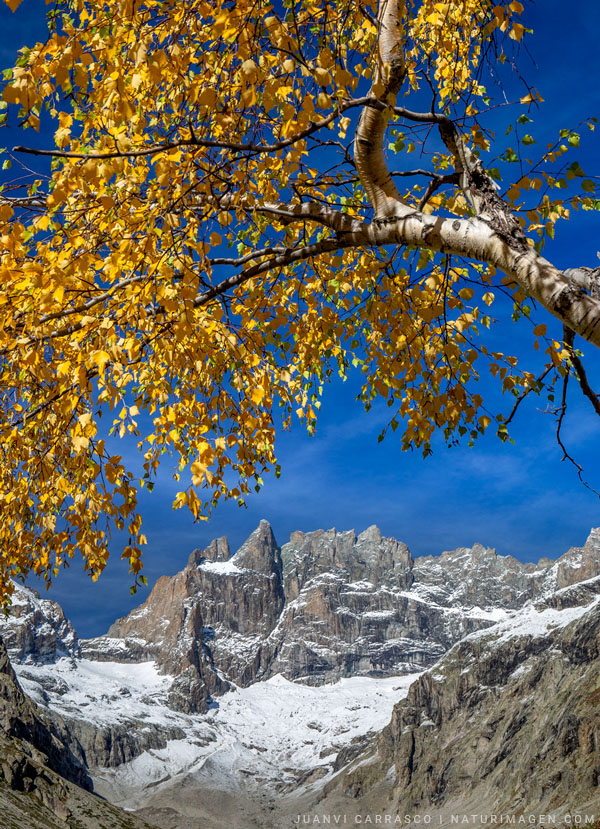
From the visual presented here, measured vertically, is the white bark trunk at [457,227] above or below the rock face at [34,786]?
above

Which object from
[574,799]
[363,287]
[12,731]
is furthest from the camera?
[12,731]

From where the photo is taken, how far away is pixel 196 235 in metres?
7.40

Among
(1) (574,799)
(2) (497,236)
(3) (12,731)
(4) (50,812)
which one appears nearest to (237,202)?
(2) (497,236)

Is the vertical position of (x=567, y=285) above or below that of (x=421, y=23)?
below

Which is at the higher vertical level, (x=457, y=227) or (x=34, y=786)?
(x=457, y=227)

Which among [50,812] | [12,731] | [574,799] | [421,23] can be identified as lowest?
[574,799]

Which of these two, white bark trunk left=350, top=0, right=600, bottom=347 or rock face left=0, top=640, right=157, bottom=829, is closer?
white bark trunk left=350, top=0, right=600, bottom=347

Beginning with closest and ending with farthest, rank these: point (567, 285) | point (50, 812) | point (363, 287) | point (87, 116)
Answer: point (567, 285), point (87, 116), point (363, 287), point (50, 812)

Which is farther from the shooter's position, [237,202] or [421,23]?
[421,23]

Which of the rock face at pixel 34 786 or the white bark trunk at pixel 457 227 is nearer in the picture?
the white bark trunk at pixel 457 227

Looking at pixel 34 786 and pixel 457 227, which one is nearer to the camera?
pixel 457 227

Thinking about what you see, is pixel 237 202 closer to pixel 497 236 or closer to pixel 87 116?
pixel 87 116

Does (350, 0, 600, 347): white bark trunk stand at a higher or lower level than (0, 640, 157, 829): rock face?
higher

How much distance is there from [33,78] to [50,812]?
14015 centimetres
